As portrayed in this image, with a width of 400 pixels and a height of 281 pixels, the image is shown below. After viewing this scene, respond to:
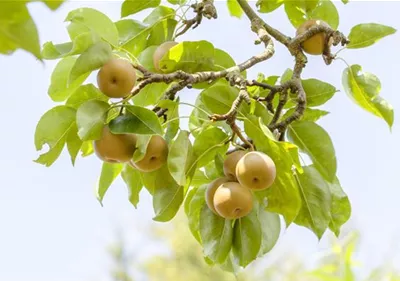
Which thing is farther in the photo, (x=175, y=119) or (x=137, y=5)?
(x=137, y=5)

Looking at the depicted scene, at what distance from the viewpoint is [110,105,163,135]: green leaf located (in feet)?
2.46

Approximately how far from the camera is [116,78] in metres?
0.77

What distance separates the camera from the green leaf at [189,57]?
0.88 meters

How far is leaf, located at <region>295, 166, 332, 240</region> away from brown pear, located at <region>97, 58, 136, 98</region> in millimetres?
291

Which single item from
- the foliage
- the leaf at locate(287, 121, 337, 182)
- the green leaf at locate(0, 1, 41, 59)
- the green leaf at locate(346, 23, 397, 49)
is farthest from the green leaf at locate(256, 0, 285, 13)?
the green leaf at locate(0, 1, 41, 59)

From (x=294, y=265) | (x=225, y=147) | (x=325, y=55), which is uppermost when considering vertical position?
(x=325, y=55)

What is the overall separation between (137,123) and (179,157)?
0.28 feet

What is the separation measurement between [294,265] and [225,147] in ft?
17.0

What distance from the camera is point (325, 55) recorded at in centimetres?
98

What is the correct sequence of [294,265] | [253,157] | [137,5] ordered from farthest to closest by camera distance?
1. [294,265]
2. [137,5]
3. [253,157]

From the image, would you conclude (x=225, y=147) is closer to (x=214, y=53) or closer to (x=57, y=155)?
(x=214, y=53)

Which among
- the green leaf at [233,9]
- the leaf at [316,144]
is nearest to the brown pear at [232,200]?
the leaf at [316,144]

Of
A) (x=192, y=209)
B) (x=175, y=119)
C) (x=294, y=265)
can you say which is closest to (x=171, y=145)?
(x=175, y=119)

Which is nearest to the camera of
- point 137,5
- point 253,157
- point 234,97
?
point 253,157
